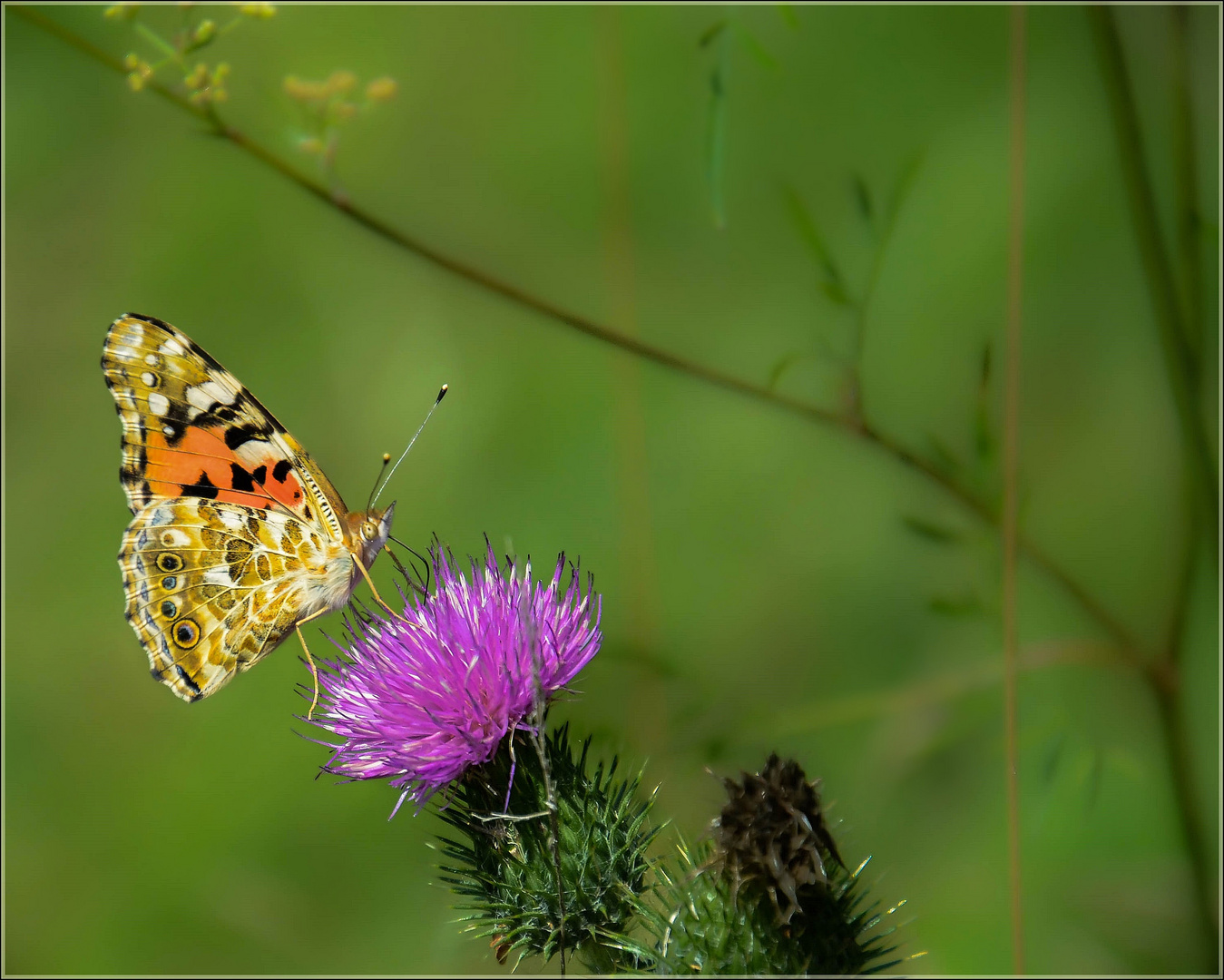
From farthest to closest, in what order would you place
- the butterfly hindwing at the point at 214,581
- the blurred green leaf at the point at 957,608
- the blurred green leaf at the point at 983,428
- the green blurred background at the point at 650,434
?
the green blurred background at the point at 650,434 < the butterfly hindwing at the point at 214,581 < the blurred green leaf at the point at 957,608 < the blurred green leaf at the point at 983,428

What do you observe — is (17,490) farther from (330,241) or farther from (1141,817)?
(1141,817)

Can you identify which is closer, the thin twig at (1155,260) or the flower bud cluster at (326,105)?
the thin twig at (1155,260)

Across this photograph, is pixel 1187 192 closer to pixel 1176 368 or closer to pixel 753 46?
pixel 1176 368

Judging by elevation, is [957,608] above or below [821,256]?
below

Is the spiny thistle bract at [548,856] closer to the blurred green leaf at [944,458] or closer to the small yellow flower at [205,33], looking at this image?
the blurred green leaf at [944,458]

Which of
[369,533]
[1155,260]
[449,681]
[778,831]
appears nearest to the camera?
[778,831]

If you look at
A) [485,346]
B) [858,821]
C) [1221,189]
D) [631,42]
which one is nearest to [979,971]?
[858,821]

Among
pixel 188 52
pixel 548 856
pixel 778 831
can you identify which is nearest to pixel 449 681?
pixel 548 856

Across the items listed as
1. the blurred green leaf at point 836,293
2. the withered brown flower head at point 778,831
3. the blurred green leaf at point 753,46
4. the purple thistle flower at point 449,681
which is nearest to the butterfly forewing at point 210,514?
the purple thistle flower at point 449,681
